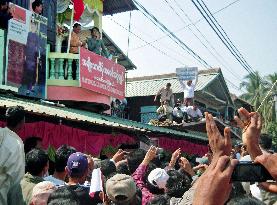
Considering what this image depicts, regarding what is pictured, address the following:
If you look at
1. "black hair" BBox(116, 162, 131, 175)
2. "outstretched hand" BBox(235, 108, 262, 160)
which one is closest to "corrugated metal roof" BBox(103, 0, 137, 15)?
"black hair" BBox(116, 162, 131, 175)

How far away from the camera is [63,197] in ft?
11.7

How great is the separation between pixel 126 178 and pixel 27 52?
763 centimetres

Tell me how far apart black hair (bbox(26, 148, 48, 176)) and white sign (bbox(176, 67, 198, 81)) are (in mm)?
16747

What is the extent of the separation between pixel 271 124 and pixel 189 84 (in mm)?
15481

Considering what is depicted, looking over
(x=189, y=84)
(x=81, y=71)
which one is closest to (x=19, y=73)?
(x=81, y=71)

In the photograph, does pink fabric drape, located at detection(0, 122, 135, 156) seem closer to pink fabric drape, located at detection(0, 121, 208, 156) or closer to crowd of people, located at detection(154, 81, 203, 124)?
pink fabric drape, located at detection(0, 121, 208, 156)

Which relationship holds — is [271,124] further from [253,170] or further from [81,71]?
[253,170]

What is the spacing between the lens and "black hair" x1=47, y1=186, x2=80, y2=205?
353cm

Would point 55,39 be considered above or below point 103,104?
above

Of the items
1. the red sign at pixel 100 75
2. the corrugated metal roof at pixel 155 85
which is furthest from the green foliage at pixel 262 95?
the red sign at pixel 100 75

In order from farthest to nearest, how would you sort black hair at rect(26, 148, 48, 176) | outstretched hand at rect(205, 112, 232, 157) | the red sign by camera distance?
the red sign, black hair at rect(26, 148, 48, 176), outstretched hand at rect(205, 112, 232, 157)

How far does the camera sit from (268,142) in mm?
5133

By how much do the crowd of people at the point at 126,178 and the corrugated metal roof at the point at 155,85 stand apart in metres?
20.1

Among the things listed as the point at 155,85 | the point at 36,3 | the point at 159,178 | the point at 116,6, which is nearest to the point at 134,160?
the point at 159,178
